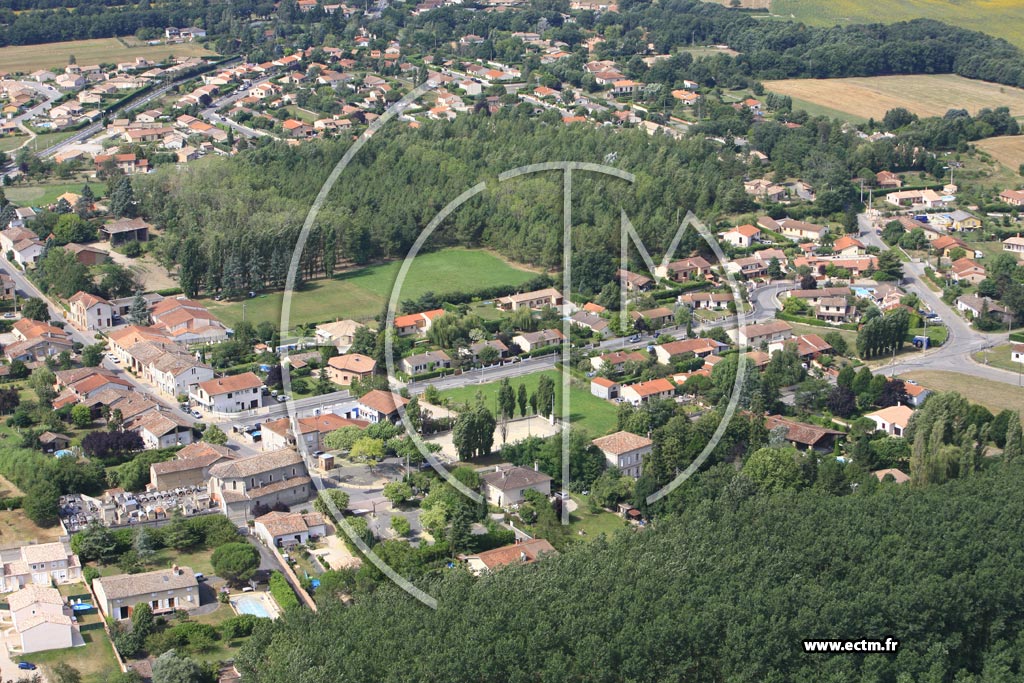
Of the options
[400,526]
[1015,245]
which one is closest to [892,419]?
[400,526]

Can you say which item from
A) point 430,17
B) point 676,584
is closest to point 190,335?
point 676,584

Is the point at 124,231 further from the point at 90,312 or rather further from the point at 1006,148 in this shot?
the point at 1006,148

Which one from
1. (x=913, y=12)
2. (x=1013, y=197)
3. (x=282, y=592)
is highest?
(x=913, y=12)

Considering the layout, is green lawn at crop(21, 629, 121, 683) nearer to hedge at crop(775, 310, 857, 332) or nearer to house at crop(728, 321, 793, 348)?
house at crop(728, 321, 793, 348)

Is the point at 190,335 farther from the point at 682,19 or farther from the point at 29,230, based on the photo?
the point at 682,19

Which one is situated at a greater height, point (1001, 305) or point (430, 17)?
point (430, 17)
